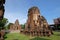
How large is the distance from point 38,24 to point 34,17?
10.3 feet

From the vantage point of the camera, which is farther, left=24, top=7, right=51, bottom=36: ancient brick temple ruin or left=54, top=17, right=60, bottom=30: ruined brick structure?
left=54, top=17, right=60, bottom=30: ruined brick structure

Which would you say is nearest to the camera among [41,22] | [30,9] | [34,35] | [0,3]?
[0,3]

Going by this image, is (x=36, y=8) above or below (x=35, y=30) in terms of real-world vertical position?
above

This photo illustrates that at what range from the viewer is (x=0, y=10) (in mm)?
11852

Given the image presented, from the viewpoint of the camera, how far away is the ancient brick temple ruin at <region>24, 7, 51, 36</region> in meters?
40.9

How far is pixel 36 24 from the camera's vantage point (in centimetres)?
4503

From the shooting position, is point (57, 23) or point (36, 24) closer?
point (36, 24)

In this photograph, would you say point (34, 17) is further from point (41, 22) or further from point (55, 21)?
point (55, 21)

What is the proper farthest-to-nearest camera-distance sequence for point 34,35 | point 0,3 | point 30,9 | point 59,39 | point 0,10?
point 30,9
point 34,35
point 59,39
point 0,3
point 0,10

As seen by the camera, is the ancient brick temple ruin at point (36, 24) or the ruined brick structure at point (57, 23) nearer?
the ancient brick temple ruin at point (36, 24)

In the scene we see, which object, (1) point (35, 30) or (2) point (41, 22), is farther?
(2) point (41, 22)

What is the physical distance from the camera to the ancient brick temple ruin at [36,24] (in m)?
40.9

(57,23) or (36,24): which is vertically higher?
(57,23)

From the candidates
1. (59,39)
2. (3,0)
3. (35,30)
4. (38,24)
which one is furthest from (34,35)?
(3,0)
